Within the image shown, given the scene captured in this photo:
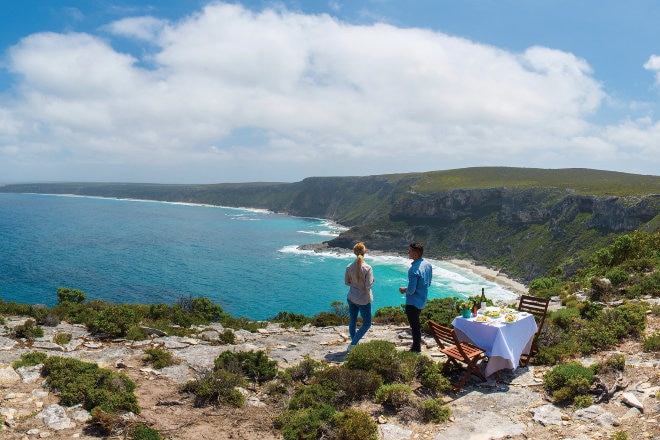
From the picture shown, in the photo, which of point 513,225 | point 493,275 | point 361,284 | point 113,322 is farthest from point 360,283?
point 513,225

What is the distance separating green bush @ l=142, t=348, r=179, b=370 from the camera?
10545 mm

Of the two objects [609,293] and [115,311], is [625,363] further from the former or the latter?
[115,311]

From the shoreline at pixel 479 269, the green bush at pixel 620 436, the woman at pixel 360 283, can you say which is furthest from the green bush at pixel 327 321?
the shoreline at pixel 479 269

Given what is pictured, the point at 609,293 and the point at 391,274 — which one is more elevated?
the point at 609,293

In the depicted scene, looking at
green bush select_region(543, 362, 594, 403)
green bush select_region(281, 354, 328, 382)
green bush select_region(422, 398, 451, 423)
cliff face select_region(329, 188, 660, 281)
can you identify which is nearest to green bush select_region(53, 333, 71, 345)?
green bush select_region(281, 354, 328, 382)

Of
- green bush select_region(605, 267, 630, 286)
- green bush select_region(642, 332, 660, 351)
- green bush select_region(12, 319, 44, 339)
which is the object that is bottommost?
green bush select_region(12, 319, 44, 339)

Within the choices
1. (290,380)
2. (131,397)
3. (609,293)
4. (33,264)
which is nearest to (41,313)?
(131,397)

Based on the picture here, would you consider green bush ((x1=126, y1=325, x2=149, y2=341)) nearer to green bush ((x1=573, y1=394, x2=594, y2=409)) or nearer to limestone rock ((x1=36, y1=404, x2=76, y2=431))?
limestone rock ((x1=36, y1=404, x2=76, y2=431))

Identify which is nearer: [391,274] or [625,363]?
[625,363]

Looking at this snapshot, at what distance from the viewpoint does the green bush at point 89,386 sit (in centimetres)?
800

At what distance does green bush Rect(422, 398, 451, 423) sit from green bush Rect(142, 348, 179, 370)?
6802mm

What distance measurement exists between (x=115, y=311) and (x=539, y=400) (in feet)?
44.3

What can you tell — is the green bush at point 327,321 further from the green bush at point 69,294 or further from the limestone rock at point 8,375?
the green bush at point 69,294

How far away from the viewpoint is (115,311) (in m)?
14.4
